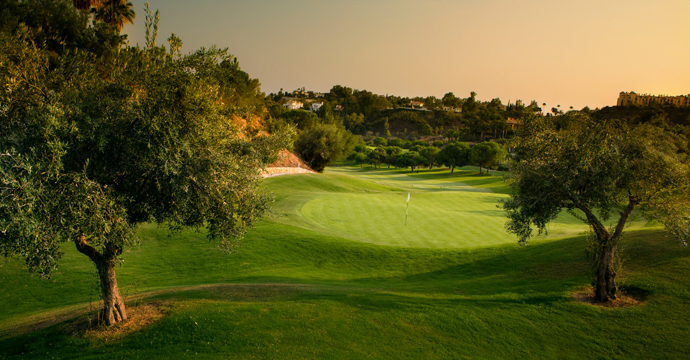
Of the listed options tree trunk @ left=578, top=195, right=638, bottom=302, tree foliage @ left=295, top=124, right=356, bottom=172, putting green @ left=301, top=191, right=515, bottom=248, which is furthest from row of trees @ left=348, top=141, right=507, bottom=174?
tree trunk @ left=578, top=195, right=638, bottom=302

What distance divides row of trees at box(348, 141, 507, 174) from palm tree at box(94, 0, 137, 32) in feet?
215

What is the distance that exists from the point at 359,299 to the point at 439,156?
93.2m

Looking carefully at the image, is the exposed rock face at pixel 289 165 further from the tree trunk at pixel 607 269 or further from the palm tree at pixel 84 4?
the tree trunk at pixel 607 269

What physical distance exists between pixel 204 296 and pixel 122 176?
5.29m

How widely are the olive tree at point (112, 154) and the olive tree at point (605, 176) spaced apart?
30.0 feet

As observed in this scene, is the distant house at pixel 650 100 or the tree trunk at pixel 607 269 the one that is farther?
the distant house at pixel 650 100

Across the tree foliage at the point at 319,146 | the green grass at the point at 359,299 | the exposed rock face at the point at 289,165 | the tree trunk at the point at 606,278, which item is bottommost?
the green grass at the point at 359,299

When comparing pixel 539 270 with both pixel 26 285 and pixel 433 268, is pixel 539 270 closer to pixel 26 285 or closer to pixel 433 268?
pixel 433 268

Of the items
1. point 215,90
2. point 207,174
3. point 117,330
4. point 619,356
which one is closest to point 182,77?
point 215,90

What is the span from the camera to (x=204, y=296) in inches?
522

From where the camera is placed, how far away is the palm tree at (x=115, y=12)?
1750 inches

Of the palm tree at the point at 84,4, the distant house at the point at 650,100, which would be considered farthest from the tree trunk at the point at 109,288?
the distant house at the point at 650,100

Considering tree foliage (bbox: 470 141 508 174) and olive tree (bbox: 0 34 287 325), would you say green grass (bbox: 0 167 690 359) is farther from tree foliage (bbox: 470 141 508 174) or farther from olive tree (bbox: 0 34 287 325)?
tree foliage (bbox: 470 141 508 174)

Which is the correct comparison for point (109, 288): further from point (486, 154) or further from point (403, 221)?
point (486, 154)
